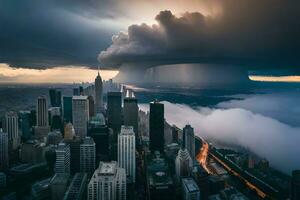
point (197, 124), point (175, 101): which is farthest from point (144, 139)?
point (197, 124)

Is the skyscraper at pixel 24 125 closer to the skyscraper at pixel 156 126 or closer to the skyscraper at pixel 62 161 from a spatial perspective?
the skyscraper at pixel 62 161

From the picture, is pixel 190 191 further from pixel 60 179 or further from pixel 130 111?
pixel 130 111

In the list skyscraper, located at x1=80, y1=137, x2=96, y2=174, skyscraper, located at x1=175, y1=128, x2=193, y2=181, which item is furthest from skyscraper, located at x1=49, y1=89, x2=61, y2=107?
skyscraper, located at x1=175, y1=128, x2=193, y2=181

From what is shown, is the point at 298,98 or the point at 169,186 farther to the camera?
the point at 298,98

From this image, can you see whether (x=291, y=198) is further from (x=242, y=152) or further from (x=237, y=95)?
(x=237, y=95)

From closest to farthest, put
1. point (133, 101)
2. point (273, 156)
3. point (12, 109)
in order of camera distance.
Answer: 1. point (273, 156)
2. point (12, 109)
3. point (133, 101)

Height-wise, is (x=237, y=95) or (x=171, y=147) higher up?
(x=237, y=95)

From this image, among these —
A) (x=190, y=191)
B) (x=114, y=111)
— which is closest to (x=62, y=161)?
(x=190, y=191)
